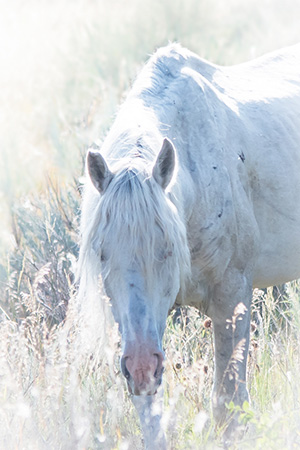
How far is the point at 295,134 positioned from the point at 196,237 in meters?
1.10

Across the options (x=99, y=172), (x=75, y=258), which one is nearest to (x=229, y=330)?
(x=75, y=258)

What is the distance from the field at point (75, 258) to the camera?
9.06 feet

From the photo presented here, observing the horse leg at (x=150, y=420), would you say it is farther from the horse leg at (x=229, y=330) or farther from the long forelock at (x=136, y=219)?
the long forelock at (x=136, y=219)

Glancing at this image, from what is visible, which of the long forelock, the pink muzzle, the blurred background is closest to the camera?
the pink muzzle

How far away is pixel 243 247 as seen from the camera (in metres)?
3.46

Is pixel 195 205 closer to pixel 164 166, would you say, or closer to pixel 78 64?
pixel 164 166

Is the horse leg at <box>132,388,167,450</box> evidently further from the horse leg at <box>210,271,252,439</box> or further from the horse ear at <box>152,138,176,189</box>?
the horse ear at <box>152,138,176,189</box>

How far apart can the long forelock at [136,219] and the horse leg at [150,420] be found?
1.90 ft

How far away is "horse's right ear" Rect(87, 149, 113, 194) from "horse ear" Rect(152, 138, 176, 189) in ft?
0.56

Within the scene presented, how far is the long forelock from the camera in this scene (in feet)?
8.57

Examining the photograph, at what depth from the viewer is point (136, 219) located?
103 inches

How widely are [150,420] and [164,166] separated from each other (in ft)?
3.50

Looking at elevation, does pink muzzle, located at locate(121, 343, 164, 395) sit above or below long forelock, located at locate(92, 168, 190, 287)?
below

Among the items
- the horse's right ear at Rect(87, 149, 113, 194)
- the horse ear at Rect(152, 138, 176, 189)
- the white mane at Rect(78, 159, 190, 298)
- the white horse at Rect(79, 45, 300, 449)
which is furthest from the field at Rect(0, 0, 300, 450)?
the horse ear at Rect(152, 138, 176, 189)
